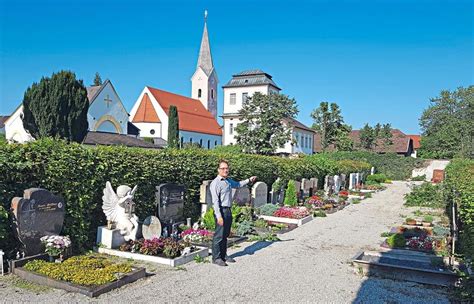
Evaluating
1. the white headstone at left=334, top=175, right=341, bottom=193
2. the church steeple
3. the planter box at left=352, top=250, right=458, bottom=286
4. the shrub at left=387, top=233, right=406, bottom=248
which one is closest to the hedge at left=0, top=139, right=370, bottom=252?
the planter box at left=352, top=250, right=458, bottom=286

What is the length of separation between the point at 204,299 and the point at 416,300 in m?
3.54

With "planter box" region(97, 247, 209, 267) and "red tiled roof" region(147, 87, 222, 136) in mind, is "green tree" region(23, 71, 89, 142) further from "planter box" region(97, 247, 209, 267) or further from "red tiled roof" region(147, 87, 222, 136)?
"planter box" region(97, 247, 209, 267)

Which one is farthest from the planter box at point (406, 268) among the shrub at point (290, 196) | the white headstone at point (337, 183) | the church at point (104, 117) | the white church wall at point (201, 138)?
the white church wall at point (201, 138)

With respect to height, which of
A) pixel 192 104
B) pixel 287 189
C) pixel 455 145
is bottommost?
pixel 287 189

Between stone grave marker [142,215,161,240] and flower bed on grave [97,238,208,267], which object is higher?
stone grave marker [142,215,161,240]

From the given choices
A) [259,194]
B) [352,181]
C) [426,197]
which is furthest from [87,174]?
[352,181]

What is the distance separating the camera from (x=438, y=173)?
4331 centimetres

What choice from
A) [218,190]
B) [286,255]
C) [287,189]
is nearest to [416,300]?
[286,255]

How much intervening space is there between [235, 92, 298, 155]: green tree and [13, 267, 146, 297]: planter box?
111 feet

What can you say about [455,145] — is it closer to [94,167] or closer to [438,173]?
[438,173]

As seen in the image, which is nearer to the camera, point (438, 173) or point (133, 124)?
point (438, 173)

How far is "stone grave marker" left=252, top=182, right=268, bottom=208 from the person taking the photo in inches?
606

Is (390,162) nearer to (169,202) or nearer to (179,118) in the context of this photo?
(179,118)

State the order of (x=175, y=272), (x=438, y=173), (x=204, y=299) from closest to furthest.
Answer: (x=204, y=299) < (x=175, y=272) < (x=438, y=173)
